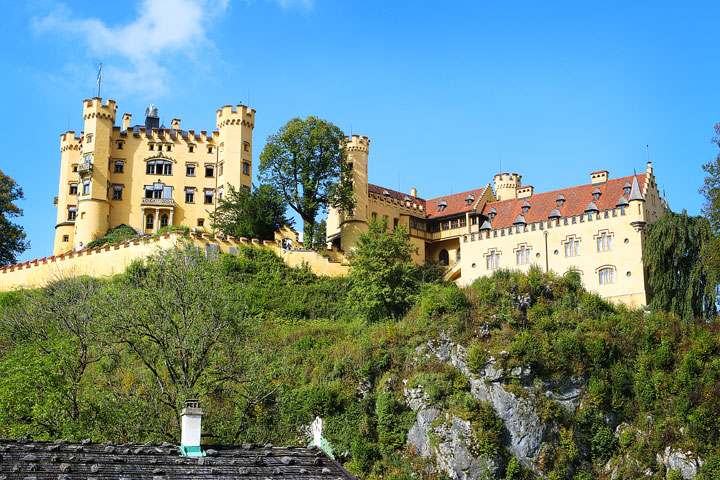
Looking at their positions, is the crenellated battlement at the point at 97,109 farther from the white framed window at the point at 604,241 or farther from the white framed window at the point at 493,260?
the white framed window at the point at 604,241

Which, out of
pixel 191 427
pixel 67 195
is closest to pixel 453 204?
pixel 67 195

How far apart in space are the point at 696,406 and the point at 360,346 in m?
18.8

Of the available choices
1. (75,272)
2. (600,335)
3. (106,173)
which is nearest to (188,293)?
(600,335)

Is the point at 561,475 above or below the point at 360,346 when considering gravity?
below

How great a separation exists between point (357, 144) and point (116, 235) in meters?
20.5

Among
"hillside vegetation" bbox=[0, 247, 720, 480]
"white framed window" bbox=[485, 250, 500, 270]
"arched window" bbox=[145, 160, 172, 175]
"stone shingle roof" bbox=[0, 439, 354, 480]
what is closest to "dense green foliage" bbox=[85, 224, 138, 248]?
"arched window" bbox=[145, 160, 172, 175]

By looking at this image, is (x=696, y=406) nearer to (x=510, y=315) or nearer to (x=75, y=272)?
(x=510, y=315)

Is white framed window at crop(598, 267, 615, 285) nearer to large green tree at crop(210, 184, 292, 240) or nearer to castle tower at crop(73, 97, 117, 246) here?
large green tree at crop(210, 184, 292, 240)

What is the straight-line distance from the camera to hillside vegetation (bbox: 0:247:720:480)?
35.8 meters

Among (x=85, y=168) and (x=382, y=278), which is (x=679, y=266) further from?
(x=85, y=168)

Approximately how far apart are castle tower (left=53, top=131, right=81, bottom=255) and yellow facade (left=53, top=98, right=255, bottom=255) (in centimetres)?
8

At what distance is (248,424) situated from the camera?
37.3 meters

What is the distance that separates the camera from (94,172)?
72.4 meters

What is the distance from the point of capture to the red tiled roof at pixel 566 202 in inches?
2430
